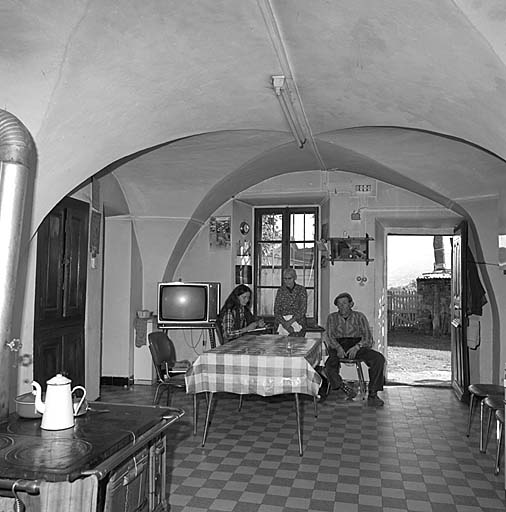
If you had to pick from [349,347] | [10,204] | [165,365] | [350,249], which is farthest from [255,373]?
[350,249]

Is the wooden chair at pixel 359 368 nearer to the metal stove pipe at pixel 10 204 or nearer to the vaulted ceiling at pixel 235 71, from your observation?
the vaulted ceiling at pixel 235 71

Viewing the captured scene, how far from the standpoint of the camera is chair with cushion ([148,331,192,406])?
5.51 meters

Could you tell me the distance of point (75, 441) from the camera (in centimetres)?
244

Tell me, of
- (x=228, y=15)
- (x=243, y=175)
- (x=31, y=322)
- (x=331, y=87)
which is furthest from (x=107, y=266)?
(x=228, y=15)

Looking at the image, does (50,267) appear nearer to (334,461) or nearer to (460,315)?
(334,461)

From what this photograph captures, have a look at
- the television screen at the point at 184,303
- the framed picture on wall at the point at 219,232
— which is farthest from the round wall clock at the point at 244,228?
the television screen at the point at 184,303

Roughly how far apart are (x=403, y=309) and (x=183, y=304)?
6.83 meters

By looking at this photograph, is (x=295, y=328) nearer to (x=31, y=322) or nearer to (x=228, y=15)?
(x=31, y=322)

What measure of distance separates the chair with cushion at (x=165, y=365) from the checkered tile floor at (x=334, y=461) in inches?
16.5

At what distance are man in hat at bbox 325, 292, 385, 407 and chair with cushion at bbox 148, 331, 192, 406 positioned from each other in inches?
75.1

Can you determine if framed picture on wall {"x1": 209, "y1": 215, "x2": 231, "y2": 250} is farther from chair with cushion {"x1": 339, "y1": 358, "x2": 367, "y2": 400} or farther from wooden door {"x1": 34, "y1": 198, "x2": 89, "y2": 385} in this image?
wooden door {"x1": 34, "y1": 198, "x2": 89, "y2": 385}

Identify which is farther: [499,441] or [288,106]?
[288,106]

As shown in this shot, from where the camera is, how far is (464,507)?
362 cm

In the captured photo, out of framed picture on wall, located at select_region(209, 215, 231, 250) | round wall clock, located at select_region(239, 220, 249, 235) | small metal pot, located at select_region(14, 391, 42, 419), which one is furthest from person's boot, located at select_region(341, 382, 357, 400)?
small metal pot, located at select_region(14, 391, 42, 419)
